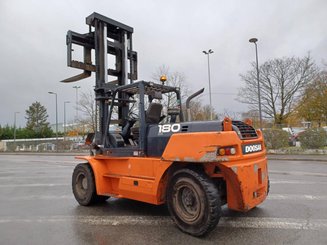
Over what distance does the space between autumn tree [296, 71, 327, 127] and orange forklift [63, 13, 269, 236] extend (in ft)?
97.3

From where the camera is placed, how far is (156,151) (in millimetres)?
5957

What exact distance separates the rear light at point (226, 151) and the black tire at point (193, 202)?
49 centimetres

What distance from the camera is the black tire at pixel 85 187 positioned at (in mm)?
7102

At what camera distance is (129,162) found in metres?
6.32

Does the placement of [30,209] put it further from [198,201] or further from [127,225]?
[198,201]

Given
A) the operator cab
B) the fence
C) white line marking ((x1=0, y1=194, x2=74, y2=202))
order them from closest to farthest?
the operator cab
white line marking ((x1=0, y1=194, x2=74, y2=202))
the fence

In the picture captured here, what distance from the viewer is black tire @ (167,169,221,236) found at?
4898 millimetres

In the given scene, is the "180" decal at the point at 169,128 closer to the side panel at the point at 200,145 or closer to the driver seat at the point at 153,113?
the side panel at the point at 200,145

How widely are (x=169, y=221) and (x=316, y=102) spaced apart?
31.9 m

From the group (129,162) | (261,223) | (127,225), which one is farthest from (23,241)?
(261,223)

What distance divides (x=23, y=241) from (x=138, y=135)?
2.71 metres

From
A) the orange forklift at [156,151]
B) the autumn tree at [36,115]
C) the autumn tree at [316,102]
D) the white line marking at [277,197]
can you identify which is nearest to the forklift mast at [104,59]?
the orange forklift at [156,151]

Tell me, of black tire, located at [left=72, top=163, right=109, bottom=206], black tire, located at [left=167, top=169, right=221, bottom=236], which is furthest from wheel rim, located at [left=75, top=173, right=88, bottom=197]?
black tire, located at [left=167, top=169, right=221, bottom=236]

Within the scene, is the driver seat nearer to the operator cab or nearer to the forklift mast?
the operator cab
